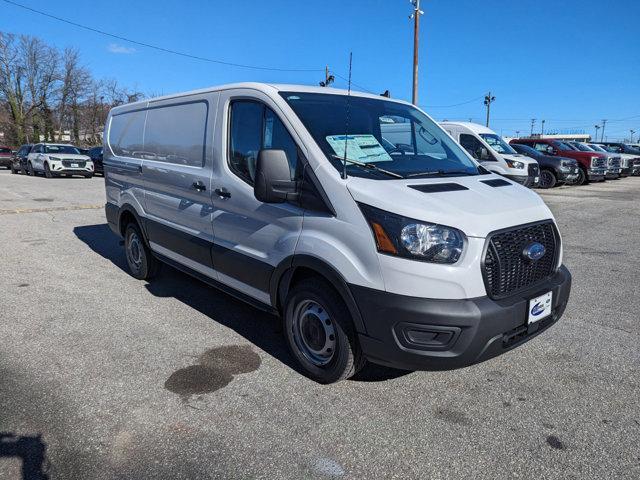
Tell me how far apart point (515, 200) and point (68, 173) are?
72.6 feet

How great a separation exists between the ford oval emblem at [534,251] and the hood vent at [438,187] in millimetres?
549

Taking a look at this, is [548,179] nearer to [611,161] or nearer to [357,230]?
[611,161]

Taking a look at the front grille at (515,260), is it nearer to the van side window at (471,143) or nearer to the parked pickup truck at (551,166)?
the van side window at (471,143)

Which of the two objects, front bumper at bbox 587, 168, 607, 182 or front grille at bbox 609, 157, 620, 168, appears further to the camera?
front grille at bbox 609, 157, 620, 168

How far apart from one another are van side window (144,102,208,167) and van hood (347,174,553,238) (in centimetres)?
186

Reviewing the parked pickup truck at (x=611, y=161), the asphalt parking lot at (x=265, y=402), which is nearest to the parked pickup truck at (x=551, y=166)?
the parked pickup truck at (x=611, y=161)

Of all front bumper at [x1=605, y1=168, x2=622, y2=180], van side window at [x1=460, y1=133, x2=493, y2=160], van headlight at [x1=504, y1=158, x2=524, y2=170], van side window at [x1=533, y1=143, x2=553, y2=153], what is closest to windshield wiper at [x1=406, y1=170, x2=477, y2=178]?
van side window at [x1=460, y1=133, x2=493, y2=160]

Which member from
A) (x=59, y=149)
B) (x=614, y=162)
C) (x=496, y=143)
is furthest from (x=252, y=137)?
(x=614, y=162)

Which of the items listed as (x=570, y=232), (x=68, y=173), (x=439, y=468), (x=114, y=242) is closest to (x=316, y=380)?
(x=439, y=468)

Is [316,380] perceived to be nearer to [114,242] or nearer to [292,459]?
[292,459]

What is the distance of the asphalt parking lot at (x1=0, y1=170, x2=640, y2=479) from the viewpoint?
96.7 inches

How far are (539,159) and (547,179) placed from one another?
3.24 feet

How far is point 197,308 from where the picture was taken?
4.70m

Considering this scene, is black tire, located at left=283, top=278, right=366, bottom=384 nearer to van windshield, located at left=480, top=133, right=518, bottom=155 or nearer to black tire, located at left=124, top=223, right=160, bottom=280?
black tire, located at left=124, top=223, right=160, bottom=280
